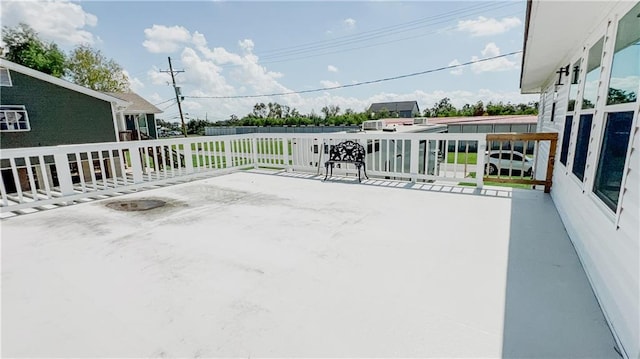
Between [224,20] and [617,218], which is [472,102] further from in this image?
[617,218]

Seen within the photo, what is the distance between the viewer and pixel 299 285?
1.90m

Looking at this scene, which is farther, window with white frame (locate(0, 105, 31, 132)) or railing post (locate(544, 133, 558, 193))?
window with white frame (locate(0, 105, 31, 132))

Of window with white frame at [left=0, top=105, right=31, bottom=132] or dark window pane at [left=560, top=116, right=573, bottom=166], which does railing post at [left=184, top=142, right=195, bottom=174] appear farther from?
window with white frame at [left=0, top=105, right=31, bottom=132]

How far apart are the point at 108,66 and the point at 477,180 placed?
30.7 m

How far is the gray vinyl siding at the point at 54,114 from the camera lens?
11781 millimetres

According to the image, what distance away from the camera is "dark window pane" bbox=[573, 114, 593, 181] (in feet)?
8.48

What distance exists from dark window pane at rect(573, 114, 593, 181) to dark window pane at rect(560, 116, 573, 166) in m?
0.51

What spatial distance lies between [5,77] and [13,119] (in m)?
1.60

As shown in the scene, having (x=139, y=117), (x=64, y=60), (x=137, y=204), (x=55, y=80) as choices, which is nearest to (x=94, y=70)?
(x=64, y=60)

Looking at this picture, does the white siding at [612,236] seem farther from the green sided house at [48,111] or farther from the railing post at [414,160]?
→ the green sided house at [48,111]

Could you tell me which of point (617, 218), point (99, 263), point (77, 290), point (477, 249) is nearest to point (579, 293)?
point (617, 218)

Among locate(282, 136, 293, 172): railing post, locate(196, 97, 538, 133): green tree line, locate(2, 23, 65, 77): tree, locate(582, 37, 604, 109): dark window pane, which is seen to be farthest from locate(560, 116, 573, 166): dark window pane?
locate(2, 23, 65, 77): tree

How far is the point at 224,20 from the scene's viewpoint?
44.0 ft

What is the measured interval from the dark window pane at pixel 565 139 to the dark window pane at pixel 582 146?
510 millimetres
